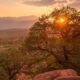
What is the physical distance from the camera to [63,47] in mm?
38625

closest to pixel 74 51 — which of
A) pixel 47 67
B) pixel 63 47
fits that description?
pixel 63 47

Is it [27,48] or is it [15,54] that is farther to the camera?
[15,54]

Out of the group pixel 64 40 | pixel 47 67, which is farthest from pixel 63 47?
pixel 47 67

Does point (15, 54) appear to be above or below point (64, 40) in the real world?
below

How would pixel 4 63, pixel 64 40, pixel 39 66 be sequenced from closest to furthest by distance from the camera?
1. pixel 64 40
2. pixel 39 66
3. pixel 4 63

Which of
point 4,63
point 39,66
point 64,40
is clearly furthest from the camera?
point 4,63

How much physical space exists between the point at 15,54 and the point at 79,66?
1399 centimetres

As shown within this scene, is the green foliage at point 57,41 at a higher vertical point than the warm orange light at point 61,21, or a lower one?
lower

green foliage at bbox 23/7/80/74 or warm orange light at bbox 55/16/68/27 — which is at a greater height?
warm orange light at bbox 55/16/68/27

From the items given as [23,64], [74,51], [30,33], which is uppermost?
[30,33]

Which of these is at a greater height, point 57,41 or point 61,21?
point 61,21

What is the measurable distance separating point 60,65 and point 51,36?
4246 mm

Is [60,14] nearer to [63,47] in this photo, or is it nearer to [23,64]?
[63,47]

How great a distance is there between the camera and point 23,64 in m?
47.7
